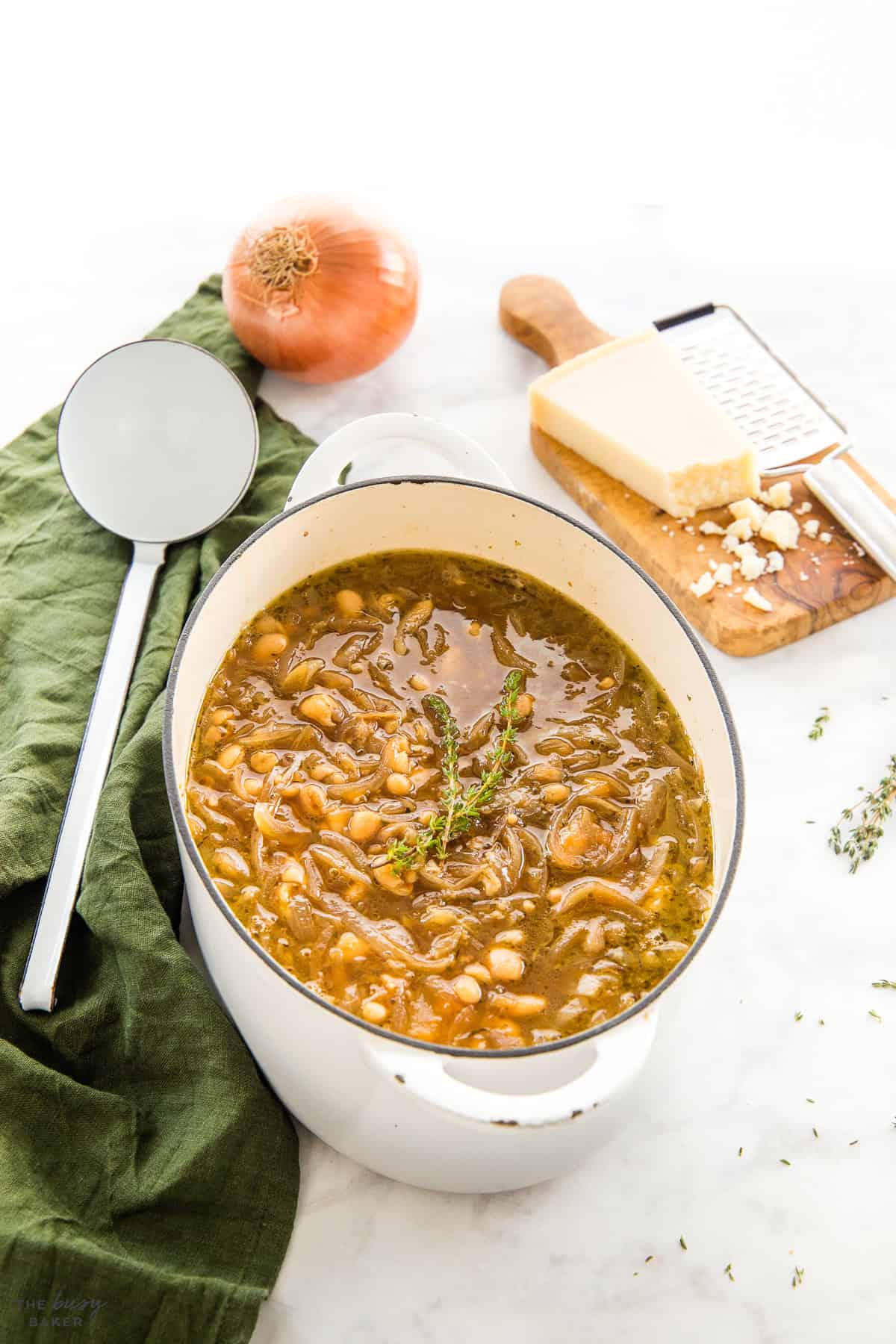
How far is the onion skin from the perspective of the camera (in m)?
2.97

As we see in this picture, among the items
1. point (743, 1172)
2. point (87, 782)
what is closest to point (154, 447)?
point (87, 782)

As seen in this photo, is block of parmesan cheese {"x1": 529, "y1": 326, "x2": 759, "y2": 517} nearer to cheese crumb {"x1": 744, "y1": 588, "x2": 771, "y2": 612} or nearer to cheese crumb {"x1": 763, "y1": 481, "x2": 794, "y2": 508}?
cheese crumb {"x1": 763, "y1": 481, "x2": 794, "y2": 508}

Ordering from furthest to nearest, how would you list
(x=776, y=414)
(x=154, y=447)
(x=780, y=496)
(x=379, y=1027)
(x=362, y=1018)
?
(x=776, y=414) < (x=780, y=496) < (x=154, y=447) < (x=362, y=1018) < (x=379, y=1027)

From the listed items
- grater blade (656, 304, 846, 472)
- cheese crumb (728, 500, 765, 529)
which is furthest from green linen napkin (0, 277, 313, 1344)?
grater blade (656, 304, 846, 472)

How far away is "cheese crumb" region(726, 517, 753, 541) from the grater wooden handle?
672 millimetres

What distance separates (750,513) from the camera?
2.91 metres

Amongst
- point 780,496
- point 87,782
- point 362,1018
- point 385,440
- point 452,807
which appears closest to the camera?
point 362,1018

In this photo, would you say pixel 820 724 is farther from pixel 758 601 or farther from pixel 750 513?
pixel 750 513

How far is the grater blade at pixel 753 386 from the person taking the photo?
3.03m

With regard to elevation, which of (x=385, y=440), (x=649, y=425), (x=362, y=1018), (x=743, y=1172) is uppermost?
(x=385, y=440)

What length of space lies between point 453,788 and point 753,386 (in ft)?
5.17

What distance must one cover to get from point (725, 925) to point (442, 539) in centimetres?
97

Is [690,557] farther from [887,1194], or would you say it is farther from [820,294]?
[887,1194]

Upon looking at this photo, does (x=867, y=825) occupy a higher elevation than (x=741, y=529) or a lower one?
lower
